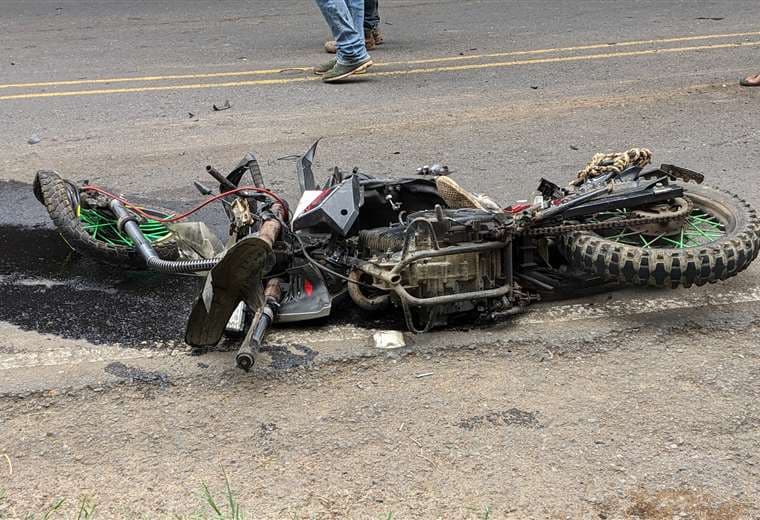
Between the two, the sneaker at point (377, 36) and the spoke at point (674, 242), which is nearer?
the spoke at point (674, 242)

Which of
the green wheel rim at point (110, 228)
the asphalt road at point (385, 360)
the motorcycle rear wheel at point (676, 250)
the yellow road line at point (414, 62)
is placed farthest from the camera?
the yellow road line at point (414, 62)

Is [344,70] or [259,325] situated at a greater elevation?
[344,70]

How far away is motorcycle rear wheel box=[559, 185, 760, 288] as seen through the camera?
382cm

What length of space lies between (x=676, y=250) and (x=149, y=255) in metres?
2.67

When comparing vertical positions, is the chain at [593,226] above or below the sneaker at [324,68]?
below

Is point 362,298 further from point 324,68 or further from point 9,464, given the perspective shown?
point 324,68

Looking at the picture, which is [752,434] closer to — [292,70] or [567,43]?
[292,70]

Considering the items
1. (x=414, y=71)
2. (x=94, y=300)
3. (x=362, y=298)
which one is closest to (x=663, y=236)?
(x=362, y=298)

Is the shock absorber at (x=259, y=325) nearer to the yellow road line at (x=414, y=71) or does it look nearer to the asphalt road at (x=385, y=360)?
the asphalt road at (x=385, y=360)

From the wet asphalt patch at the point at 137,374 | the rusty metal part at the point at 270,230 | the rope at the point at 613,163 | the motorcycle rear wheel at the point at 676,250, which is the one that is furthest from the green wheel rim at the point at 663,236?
A: the wet asphalt patch at the point at 137,374

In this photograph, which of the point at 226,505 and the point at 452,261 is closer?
the point at 226,505

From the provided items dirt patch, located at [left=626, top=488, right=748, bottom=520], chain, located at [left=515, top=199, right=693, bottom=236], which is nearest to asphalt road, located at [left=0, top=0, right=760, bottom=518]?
dirt patch, located at [left=626, top=488, right=748, bottom=520]

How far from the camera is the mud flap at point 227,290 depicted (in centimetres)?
359

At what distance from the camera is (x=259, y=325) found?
3.70 m
